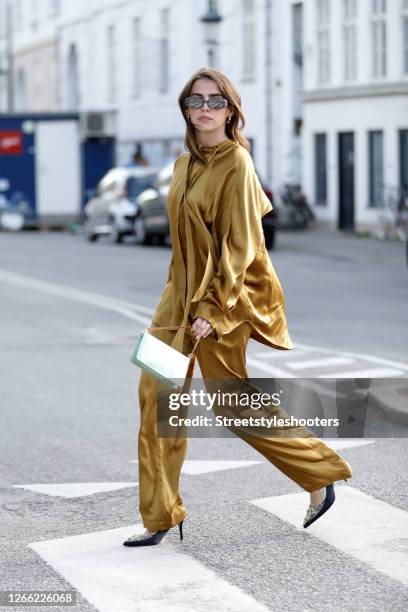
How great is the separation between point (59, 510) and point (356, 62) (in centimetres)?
2763

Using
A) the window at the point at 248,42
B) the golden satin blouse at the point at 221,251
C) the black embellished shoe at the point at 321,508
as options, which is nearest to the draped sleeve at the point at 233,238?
the golden satin blouse at the point at 221,251

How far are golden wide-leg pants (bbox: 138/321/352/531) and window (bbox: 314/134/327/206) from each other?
29465mm

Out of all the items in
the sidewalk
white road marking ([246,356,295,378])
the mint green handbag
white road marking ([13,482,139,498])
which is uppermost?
the mint green handbag

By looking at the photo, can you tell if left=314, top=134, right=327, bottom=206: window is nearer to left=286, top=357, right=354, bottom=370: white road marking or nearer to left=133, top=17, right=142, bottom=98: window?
left=133, top=17, right=142, bottom=98: window

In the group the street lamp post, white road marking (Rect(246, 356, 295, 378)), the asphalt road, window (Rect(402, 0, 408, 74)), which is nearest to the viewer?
the asphalt road

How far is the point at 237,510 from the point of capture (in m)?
6.92

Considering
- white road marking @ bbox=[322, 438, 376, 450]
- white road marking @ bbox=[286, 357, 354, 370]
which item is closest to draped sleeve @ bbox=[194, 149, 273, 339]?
white road marking @ bbox=[322, 438, 376, 450]

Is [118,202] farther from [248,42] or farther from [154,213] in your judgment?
[248,42]

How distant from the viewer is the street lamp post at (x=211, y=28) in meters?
34.1

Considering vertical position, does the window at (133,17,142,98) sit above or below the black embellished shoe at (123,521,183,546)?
above

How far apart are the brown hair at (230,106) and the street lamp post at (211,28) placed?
28202 millimetres

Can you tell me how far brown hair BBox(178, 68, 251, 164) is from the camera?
241 inches

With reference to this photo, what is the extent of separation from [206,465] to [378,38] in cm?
2581

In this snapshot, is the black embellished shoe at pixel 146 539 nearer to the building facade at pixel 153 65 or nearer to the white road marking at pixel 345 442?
the white road marking at pixel 345 442
